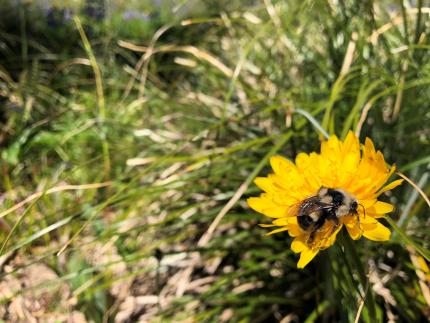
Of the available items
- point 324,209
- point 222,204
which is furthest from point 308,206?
point 222,204

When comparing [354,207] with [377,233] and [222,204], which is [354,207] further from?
[222,204]

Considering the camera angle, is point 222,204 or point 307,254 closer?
point 307,254

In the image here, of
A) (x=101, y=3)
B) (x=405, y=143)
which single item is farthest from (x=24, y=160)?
(x=405, y=143)

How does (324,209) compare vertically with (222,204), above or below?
above

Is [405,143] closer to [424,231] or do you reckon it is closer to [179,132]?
[424,231]

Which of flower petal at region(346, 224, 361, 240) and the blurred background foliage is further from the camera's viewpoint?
the blurred background foliage

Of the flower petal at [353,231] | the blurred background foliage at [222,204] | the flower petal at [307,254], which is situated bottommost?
the blurred background foliage at [222,204]

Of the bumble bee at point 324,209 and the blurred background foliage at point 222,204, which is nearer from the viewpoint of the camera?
the bumble bee at point 324,209
